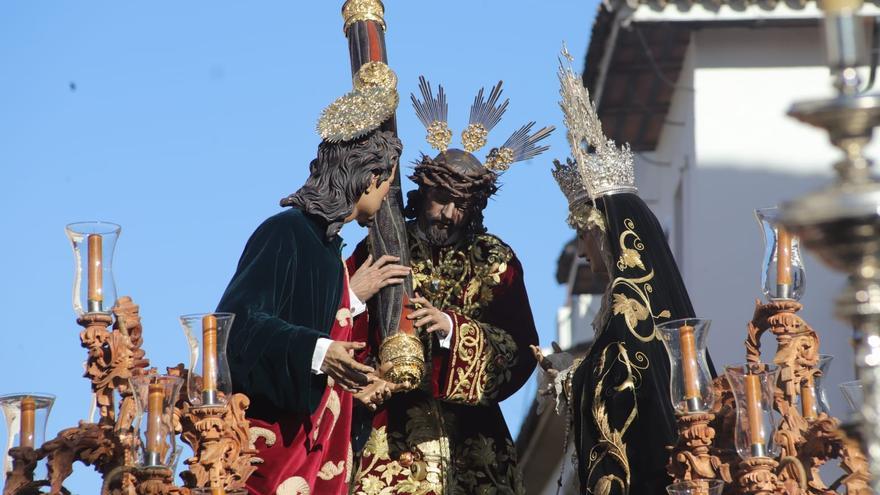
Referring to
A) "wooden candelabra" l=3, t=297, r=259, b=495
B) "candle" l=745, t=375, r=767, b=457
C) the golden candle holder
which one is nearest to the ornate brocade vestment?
the golden candle holder

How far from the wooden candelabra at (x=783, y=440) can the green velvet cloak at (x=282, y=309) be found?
147 centimetres

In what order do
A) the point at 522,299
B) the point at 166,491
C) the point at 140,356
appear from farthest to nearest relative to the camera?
the point at 522,299, the point at 140,356, the point at 166,491

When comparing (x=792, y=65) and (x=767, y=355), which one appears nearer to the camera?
(x=767, y=355)

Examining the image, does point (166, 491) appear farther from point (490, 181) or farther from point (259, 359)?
point (490, 181)

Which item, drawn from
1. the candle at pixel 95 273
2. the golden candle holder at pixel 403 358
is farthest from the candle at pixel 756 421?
the candle at pixel 95 273

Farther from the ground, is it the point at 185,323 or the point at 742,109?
the point at 742,109

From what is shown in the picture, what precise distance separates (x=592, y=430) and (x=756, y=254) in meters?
8.78

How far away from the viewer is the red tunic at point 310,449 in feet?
27.8

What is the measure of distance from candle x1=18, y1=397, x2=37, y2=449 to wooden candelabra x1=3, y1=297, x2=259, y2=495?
3cm

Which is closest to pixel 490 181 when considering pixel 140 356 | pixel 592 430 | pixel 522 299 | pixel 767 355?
pixel 522 299

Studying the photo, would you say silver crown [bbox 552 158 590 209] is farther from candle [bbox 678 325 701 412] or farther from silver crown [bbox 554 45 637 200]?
candle [bbox 678 325 701 412]

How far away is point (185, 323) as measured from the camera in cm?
797

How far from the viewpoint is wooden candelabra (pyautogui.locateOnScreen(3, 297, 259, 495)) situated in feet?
25.9

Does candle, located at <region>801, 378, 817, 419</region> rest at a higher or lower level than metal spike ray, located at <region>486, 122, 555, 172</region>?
lower
